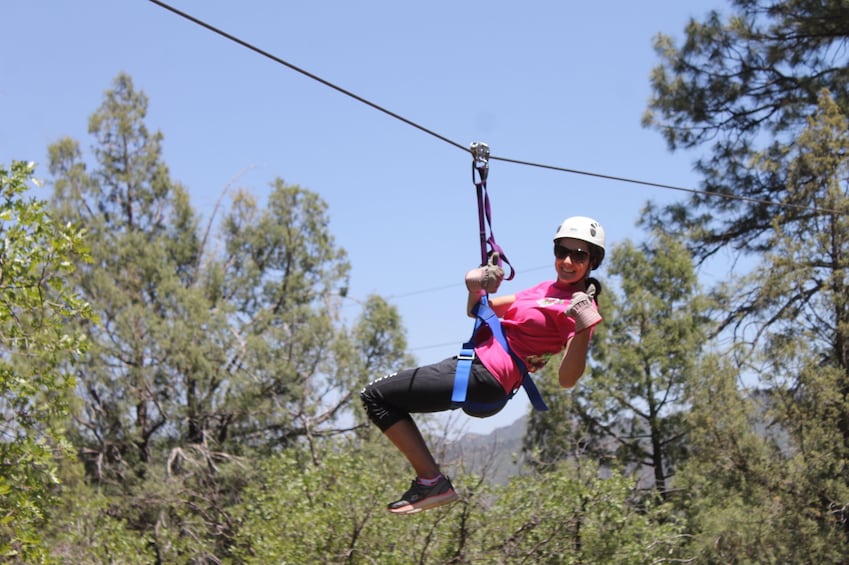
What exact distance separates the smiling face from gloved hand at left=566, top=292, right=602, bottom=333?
0.30 metres

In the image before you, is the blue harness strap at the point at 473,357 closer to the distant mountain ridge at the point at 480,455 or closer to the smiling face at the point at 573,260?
the smiling face at the point at 573,260

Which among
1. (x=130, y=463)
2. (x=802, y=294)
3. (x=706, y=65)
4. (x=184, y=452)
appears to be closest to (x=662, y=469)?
(x=802, y=294)

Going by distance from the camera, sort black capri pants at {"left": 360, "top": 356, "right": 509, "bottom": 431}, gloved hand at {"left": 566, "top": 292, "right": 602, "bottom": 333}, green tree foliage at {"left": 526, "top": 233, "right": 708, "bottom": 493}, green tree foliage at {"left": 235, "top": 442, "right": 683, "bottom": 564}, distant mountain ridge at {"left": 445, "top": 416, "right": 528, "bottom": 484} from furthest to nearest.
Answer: green tree foliage at {"left": 526, "top": 233, "right": 708, "bottom": 493}
distant mountain ridge at {"left": 445, "top": 416, "right": 528, "bottom": 484}
green tree foliage at {"left": 235, "top": 442, "right": 683, "bottom": 564}
black capri pants at {"left": 360, "top": 356, "right": 509, "bottom": 431}
gloved hand at {"left": 566, "top": 292, "right": 602, "bottom": 333}

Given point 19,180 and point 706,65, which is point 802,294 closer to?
point 706,65

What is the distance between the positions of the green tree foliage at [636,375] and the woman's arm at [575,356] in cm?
1619

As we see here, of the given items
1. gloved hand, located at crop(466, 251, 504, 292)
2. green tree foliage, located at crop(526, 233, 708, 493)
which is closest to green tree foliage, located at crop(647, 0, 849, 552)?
green tree foliage, located at crop(526, 233, 708, 493)

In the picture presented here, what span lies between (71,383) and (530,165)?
379cm

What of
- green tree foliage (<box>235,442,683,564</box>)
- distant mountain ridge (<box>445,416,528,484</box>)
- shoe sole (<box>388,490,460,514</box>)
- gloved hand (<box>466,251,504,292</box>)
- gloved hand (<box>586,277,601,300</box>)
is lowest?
shoe sole (<box>388,490,460,514</box>)

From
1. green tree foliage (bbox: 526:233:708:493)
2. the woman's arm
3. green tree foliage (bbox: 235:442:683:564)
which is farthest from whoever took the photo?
green tree foliage (bbox: 526:233:708:493)

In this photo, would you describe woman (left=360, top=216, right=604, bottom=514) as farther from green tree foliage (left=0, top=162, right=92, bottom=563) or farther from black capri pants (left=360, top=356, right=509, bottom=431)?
green tree foliage (left=0, top=162, right=92, bottom=563)

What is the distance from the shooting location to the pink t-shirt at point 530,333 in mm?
4105

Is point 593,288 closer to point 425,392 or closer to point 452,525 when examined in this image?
point 425,392

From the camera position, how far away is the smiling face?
418 centimetres

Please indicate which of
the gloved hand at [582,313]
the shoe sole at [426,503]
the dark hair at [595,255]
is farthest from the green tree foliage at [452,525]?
the gloved hand at [582,313]
